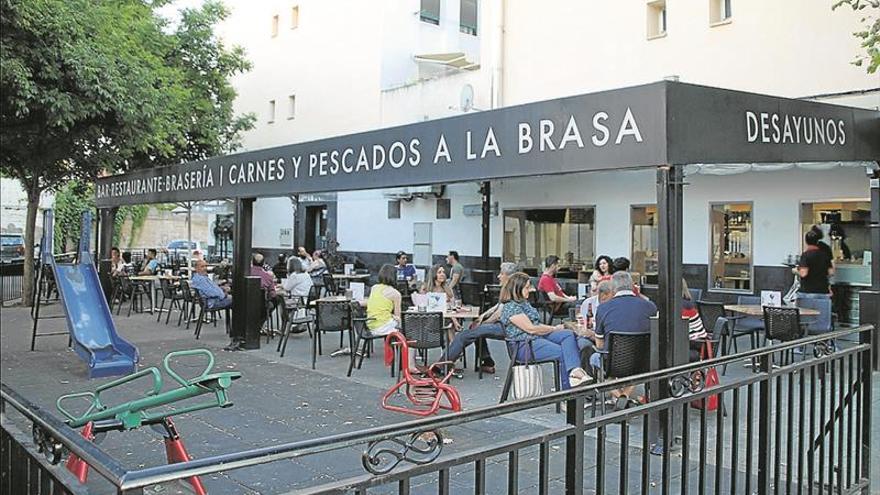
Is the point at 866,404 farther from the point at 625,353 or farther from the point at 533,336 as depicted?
the point at 533,336

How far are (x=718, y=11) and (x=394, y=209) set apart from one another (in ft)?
31.1

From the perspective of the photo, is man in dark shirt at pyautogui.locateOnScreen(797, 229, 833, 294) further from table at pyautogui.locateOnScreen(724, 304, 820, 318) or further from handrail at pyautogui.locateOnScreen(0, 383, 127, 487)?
handrail at pyautogui.locateOnScreen(0, 383, 127, 487)

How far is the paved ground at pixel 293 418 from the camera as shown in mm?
4719

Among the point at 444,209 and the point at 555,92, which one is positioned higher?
the point at 555,92

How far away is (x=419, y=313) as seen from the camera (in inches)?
306

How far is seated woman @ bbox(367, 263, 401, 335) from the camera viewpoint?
A: 827 centimetres

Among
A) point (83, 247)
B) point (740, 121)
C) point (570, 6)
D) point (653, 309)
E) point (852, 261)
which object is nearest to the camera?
point (740, 121)

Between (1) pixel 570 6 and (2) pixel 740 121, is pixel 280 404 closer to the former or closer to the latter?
(2) pixel 740 121

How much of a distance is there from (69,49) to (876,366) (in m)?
10.5

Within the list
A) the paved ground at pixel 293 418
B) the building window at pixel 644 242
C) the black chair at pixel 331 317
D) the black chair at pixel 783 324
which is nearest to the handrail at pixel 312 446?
the paved ground at pixel 293 418

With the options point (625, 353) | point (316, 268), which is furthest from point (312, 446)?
point (316, 268)

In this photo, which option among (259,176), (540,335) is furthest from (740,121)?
(259,176)

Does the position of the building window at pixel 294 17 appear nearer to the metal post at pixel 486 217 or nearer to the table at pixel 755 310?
the metal post at pixel 486 217

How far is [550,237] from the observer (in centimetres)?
1488
